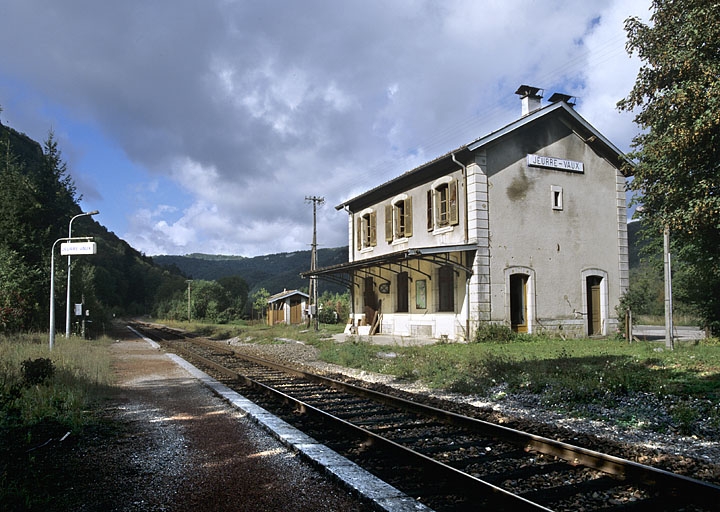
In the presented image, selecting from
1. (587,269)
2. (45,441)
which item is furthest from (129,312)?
(45,441)

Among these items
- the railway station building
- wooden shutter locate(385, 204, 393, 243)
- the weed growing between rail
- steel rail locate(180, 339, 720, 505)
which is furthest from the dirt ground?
wooden shutter locate(385, 204, 393, 243)

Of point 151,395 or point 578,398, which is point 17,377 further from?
point 578,398

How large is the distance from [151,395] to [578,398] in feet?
22.1

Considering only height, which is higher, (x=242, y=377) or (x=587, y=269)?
(x=587, y=269)

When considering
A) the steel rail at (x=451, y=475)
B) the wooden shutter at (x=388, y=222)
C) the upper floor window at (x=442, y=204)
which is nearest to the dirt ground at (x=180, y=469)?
the steel rail at (x=451, y=475)

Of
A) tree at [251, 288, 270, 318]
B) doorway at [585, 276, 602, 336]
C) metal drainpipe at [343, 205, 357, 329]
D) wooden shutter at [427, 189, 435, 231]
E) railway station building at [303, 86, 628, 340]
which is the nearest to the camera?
railway station building at [303, 86, 628, 340]

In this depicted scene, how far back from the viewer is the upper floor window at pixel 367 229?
23.6 metres

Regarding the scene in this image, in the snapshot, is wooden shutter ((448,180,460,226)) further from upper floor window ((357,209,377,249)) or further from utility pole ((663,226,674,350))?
utility pole ((663,226,674,350))

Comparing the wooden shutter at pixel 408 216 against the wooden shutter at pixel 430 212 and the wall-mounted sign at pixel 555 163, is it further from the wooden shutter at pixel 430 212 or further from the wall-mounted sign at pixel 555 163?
the wall-mounted sign at pixel 555 163

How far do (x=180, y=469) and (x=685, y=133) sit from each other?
12916 millimetres

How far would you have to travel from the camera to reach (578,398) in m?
7.39

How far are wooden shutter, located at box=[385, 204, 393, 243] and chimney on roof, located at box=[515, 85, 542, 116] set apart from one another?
21.3ft

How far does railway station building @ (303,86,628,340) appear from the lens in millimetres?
16938

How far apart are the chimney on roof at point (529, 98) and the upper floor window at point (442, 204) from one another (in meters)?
4.07
